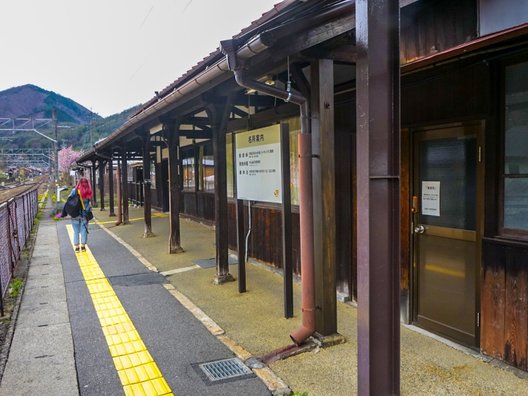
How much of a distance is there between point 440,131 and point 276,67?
5.77ft

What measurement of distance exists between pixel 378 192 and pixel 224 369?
2161mm

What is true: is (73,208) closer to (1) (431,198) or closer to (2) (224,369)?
(2) (224,369)

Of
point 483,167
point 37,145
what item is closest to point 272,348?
point 483,167

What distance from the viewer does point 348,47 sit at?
4035 mm

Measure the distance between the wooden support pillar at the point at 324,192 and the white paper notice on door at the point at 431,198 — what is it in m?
1.00

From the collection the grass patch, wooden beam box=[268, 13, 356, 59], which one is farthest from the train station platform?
wooden beam box=[268, 13, 356, 59]

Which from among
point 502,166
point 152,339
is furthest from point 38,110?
point 502,166

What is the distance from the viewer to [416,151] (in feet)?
14.1

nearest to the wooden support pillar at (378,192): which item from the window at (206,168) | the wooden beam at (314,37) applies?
the wooden beam at (314,37)

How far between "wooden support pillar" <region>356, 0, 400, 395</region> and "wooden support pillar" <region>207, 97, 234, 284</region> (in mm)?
3700

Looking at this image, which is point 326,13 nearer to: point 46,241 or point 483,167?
point 483,167

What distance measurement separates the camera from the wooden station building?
2445 millimetres

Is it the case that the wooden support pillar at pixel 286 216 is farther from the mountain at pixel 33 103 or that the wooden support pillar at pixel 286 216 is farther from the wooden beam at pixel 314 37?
the mountain at pixel 33 103

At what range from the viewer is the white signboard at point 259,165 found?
487 centimetres
